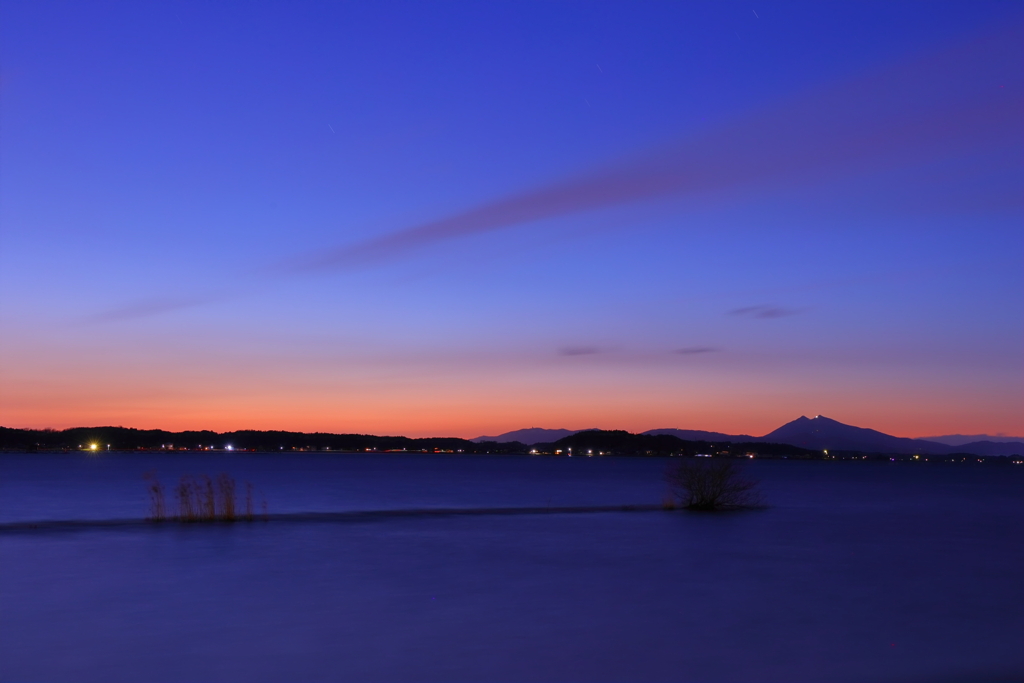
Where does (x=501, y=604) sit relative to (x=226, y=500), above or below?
below

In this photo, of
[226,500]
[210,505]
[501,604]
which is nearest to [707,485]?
[226,500]

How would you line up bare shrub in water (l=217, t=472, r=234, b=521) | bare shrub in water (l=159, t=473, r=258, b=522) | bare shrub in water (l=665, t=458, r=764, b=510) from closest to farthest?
1. bare shrub in water (l=159, t=473, r=258, b=522)
2. bare shrub in water (l=217, t=472, r=234, b=521)
3. bare shrub in water (l=665, t=458, r=764, b=510)

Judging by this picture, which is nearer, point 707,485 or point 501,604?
point 501,604

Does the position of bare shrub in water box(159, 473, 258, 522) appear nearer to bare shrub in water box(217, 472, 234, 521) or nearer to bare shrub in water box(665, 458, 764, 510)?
bare shrub in water box(217, 472, 234, 521)

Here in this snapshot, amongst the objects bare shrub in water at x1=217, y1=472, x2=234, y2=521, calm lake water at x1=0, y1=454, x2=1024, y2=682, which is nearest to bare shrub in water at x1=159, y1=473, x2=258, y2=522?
bare shrub in water at x1=217, y1=472, x2=234, y2=521

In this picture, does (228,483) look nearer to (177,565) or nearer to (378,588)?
(177,565)

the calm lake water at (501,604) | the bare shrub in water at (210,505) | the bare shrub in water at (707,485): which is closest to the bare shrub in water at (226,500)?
the bare shrub in water at (210,505)

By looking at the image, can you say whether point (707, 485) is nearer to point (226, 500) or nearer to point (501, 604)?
point (226, 500)

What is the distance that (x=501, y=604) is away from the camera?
61.2ft

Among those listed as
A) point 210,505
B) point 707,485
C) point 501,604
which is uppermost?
point 210,505

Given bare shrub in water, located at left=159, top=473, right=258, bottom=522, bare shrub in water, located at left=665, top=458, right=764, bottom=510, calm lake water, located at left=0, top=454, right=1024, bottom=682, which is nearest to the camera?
calm lake water, located at left=0, top=454, right=1024, bottom=682

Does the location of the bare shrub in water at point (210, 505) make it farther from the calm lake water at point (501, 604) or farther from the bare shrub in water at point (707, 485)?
the bare shrub in water at point (707, 485)

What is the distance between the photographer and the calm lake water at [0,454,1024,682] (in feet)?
45.0

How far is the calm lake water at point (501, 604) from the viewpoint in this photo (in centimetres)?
1370
